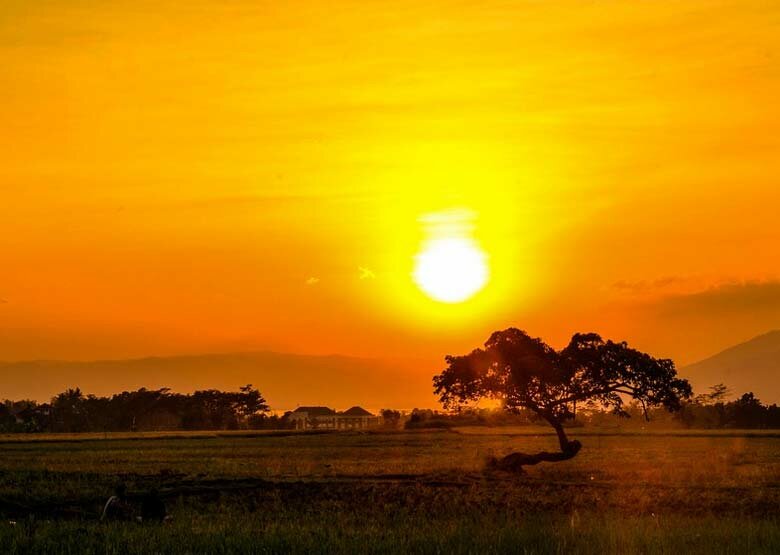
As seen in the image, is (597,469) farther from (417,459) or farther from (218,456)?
(218,456)

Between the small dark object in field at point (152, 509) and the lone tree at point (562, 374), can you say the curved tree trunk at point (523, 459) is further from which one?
the small dark object in field at point (152, 509)

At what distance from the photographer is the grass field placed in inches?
1062

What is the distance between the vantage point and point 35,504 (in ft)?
123

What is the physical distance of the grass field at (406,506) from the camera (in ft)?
88.5

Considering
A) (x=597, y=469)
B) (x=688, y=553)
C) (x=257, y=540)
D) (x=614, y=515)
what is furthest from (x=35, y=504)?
(x=597, y=469)

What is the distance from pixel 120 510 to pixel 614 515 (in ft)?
47.4

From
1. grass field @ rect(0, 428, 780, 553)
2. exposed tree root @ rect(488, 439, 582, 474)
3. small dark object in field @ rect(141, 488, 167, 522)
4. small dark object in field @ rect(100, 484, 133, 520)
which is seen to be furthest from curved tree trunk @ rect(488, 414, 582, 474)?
small dark object in field @ rect(141, 488, 167, 522)

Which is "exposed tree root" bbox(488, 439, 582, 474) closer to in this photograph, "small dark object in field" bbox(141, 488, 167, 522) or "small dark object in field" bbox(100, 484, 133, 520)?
"small dark object in field" bbox(100, 484, 133, 520)

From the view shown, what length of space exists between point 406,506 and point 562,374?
19612 mm

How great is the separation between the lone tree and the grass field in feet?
10.4

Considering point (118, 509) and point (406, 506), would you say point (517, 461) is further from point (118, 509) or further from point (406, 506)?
point (118, 509)

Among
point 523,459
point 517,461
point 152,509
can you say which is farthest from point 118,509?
point 523,459

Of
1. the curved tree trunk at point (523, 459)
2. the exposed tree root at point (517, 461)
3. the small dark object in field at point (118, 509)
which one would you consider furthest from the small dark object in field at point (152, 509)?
the curved tree trunk at point (523, 459)

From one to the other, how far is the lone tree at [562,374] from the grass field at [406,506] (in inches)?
125
